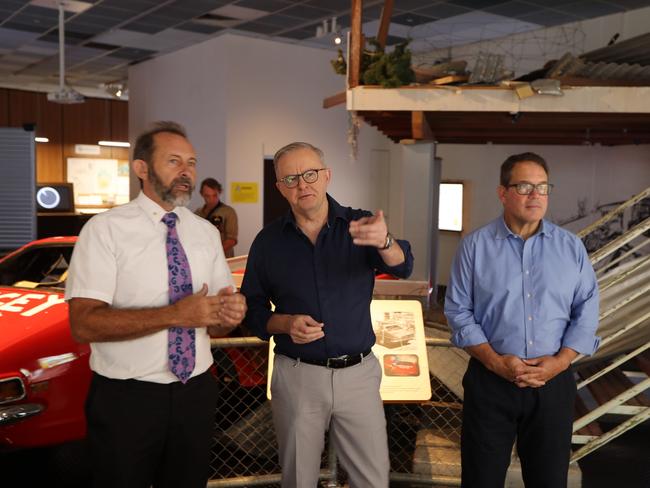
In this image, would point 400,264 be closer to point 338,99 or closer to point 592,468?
point 592,468

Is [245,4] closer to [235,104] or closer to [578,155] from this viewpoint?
[235,104]

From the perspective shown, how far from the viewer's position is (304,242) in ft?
8.18

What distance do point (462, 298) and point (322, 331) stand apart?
68 centimetres

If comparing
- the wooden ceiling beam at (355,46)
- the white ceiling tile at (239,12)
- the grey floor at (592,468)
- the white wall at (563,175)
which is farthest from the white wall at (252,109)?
the grey floor at (592,468)

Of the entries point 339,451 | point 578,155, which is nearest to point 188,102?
point 578,155

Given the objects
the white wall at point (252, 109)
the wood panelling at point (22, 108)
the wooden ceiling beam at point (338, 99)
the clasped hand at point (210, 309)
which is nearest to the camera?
the clasped hand at point (210, 309)

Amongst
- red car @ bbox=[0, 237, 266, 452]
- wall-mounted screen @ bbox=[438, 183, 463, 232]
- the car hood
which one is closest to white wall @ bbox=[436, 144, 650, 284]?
wall-mounted screen @ bbox=[438, 183, 463, 232]

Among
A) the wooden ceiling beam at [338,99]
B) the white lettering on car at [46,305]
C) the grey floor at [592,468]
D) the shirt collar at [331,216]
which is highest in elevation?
the wooden ceiling beam at [338,99]

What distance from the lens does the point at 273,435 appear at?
428 cm

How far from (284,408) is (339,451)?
0.94 feet

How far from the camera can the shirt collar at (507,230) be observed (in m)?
2.65

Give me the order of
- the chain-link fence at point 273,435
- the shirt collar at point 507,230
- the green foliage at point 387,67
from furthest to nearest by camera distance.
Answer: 1. the green foliage at point 387,67
2. the chain-link fence at point 273,435
3. the shirt collar at point 507,230

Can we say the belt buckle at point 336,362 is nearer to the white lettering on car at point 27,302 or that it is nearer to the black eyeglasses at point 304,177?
the black eyeglasses at point 304,177

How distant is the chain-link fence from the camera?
3.69 meters
